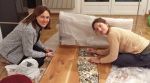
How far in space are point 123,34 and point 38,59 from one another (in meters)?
0.87

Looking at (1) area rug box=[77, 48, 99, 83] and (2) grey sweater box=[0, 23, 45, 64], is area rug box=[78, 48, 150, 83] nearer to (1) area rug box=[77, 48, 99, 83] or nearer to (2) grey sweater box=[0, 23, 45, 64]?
(1) area rug box=[77, 48, 99, 83]

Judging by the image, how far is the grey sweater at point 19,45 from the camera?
1908 mm

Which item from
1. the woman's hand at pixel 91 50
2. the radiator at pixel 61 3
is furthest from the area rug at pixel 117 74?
the radiator at pixel 61 3

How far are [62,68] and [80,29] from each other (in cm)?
54

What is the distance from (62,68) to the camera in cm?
207

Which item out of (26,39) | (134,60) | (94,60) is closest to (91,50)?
(94,60)

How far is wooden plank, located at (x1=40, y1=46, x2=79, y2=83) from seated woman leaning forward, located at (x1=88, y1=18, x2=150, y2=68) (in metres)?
0.34

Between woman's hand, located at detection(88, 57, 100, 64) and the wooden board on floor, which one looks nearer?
the wooden board on floor

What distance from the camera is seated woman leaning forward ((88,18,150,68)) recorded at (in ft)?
6.49

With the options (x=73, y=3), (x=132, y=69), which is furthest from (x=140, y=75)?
(x=73, y=3)

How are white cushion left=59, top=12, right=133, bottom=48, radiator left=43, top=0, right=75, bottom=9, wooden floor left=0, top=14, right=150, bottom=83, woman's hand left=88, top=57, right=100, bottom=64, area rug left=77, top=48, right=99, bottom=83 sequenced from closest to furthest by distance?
area rug left=77, top=48, right=99, bottom=83 < wooden floor left=0, top=14, right=150, bottom=83 < woman's hand left=88, top=57, right=100, bottom=64 < white cushion left=59, top=12, right=133, bottom=48 < radiator left=43, top=0, right=75, bottom=9

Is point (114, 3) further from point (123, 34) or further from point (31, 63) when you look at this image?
point (31, 63)

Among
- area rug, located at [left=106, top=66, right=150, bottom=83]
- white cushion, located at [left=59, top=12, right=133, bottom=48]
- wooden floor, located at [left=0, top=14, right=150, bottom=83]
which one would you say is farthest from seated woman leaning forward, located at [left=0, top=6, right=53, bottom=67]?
area rug, located at [left=106, top=66, right=150, bottom=83]

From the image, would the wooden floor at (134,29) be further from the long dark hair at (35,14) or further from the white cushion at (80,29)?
the long dark hair at (35,14)
